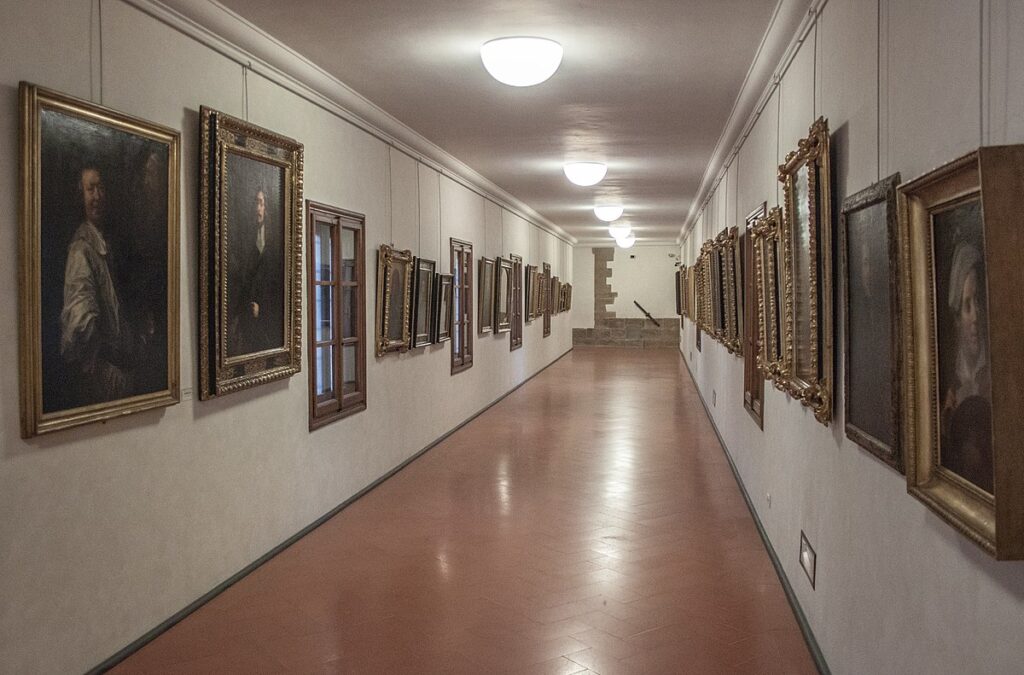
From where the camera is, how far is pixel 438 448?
10.9 m

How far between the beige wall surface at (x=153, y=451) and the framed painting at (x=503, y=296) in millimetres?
6256

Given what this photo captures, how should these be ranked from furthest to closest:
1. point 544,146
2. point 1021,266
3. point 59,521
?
1. point 544,146
2. point 59,521
3. point 1021,266

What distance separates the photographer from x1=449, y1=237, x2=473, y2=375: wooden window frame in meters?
12.0

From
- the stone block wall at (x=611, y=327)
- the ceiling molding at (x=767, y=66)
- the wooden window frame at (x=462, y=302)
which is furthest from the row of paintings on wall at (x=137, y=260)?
the stone block wall at (x=611, y=327)

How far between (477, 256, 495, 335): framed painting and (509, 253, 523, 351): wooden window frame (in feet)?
6.63

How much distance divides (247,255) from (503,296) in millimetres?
9829

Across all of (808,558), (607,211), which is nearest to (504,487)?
(808,558)

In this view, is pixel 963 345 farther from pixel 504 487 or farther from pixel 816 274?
pixel 504 487

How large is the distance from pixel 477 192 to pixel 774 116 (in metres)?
7.47

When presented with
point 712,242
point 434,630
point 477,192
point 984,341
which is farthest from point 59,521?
point 477,192

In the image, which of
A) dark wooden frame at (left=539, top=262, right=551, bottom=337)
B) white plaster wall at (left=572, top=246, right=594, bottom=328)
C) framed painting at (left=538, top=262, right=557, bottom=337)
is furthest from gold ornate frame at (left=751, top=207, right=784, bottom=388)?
white plaster wall at (left=572, top=246, right=594, bottom=328)

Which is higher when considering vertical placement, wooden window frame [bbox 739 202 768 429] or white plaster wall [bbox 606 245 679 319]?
white plaster wall [bbox 606 245 679 319]

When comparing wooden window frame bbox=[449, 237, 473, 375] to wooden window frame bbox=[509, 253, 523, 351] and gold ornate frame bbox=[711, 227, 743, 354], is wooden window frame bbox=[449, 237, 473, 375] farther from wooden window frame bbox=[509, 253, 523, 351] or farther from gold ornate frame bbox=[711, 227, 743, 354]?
wooden window frame bbox=[509, 253, 523, 351]

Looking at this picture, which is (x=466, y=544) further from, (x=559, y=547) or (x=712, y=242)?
(x=712, y=242)
